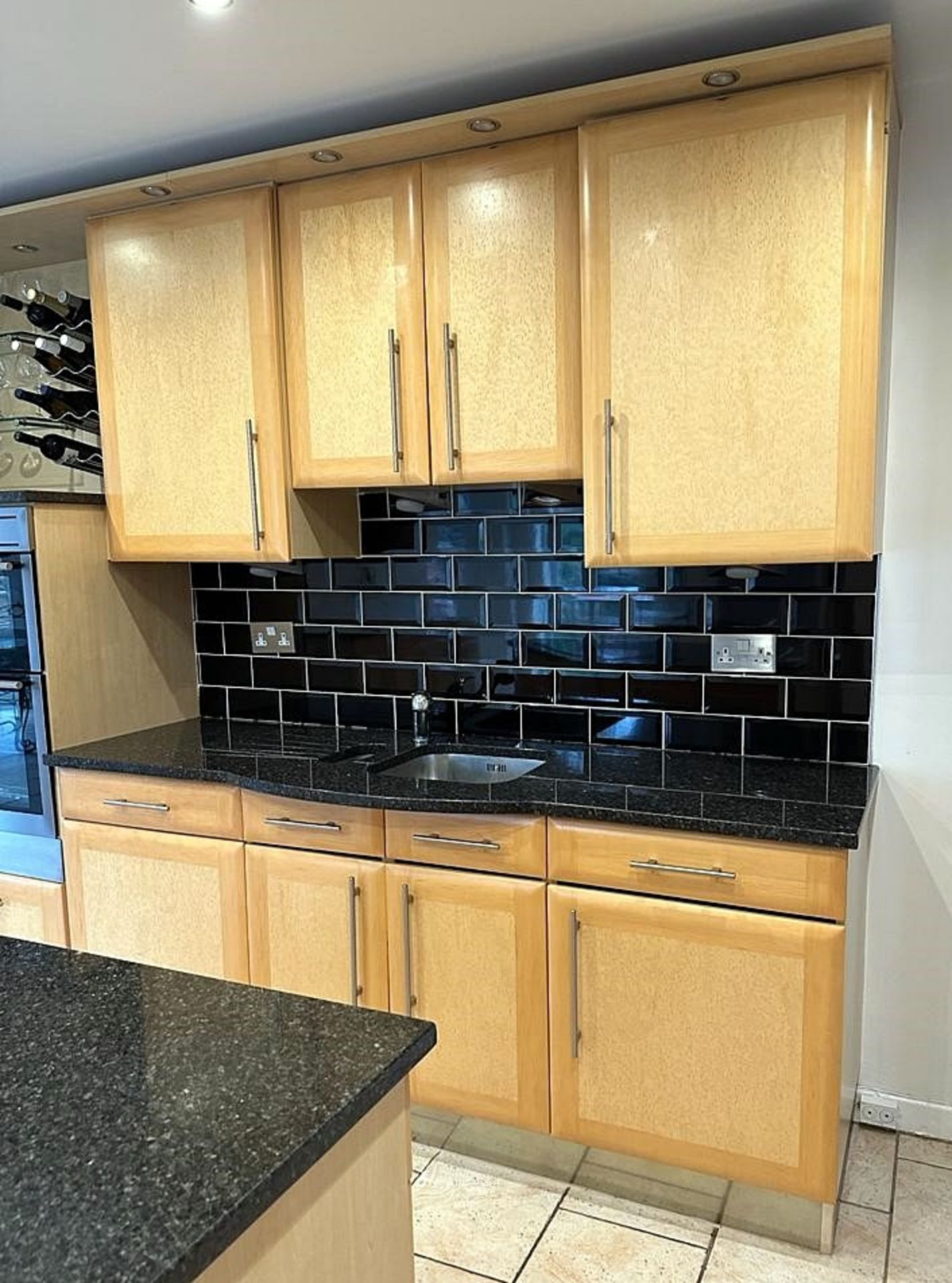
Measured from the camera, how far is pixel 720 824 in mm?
1890

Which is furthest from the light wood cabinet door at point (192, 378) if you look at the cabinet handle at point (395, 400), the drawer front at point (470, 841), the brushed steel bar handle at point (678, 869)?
the brushed steel bar handle at point (678, 869)

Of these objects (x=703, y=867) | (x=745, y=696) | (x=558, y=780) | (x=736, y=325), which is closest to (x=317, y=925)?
(x=558, y=780)

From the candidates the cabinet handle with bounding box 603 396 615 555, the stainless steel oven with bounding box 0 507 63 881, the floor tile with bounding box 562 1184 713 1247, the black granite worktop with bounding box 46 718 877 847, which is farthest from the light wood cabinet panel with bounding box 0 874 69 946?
the cabinet handle with bounding box 603 396 615 555

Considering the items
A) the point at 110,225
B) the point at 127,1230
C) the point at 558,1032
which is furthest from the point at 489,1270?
the point at 110,225

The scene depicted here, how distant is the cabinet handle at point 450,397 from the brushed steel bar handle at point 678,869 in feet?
3.26

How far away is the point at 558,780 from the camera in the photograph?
221 cm

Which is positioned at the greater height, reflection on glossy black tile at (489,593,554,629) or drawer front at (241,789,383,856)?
reflection on glossy black tile at (489,593,554,629)

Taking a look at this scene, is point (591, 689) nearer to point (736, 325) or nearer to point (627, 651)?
point (627, 651)

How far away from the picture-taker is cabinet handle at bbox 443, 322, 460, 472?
7.43 ft

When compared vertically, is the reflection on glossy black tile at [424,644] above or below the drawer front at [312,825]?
above

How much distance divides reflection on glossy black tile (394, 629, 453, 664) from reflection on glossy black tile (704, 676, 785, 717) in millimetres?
736

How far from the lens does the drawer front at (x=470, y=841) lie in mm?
2072

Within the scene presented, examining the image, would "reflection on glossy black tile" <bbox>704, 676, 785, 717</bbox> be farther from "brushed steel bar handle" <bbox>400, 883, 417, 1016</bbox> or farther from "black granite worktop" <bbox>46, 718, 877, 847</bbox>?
"brushed steel bar handle" <bbox>400, 883, 417, 1016</bbox>

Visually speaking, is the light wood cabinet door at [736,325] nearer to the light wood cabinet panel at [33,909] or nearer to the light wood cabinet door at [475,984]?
the light wood cabinet door at [475,984]
